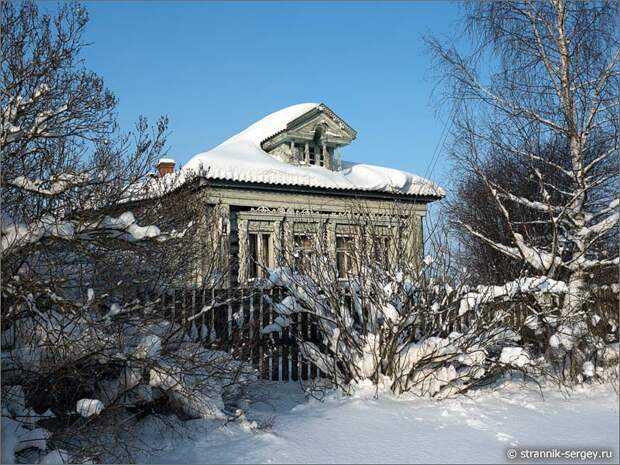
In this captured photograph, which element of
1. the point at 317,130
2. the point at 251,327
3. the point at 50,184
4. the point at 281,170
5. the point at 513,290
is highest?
the point at 317,130

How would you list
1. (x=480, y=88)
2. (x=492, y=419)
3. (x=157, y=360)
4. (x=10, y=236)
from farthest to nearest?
(x=480, y=88), (x=492, y=419), (x=157, y=360), (x=10, y=236)

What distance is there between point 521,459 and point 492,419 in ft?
3.39

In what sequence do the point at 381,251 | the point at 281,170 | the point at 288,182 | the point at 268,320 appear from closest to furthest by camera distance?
the point at 381,251 < the point at 268,320 < the point at 288,182 < the point at 281,170

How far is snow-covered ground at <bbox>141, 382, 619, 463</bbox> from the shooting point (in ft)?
14.5

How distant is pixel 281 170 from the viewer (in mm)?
14781

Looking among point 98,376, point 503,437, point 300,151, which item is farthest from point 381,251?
point 300,151

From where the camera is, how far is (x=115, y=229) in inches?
179

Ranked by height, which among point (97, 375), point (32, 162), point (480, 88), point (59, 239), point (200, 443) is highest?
point (480, 88)

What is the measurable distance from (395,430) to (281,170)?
10.5 metres

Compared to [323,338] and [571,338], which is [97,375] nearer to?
[323,338]

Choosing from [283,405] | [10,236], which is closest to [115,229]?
[10,236]

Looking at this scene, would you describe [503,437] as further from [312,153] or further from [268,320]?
[312,153]

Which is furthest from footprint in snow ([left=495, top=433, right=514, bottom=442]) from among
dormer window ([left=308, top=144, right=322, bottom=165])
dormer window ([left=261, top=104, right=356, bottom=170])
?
dormer window ([left=308, top=144, right=322, bottom=165])

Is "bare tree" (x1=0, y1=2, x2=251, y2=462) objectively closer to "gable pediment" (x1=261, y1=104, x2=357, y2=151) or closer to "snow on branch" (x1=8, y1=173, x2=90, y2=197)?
"snow on branch" (x1=8, y1=173, x2=90, y2=197)
